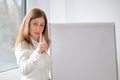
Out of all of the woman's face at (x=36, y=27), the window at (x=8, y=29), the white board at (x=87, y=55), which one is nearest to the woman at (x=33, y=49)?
the woman's face at (x=36, y=27)

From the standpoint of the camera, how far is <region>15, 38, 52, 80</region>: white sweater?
1793 millimetres

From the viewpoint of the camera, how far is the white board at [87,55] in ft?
8.46

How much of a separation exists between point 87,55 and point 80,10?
2.76 feet

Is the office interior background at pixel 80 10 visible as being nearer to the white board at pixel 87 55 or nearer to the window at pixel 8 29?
the window at pixel 8 29

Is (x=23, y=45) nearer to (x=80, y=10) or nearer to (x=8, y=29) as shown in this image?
(x=8, y=29)

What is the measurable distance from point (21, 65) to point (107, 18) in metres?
1.60

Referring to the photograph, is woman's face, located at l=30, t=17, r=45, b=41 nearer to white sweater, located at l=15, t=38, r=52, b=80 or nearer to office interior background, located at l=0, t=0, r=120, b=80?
white sweater, located at l=15, t=38, r=52, b=80

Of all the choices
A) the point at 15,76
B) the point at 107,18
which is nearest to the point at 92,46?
the point at 107,18

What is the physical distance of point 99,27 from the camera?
8.50 ft

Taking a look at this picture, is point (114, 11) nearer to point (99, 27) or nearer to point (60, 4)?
point (99, 27)

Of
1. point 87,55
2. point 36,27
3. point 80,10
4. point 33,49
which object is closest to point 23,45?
point 33,49

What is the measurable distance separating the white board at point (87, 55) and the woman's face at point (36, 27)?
0.58m

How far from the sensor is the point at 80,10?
10.4 ft

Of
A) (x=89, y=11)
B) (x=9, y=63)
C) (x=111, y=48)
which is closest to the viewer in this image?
(x=111, y=48)
